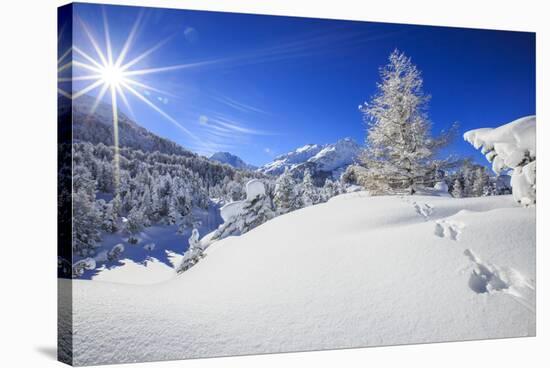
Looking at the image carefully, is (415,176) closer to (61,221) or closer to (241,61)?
(241,61)

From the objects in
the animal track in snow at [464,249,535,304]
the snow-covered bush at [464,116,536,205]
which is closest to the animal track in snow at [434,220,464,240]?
the animal track in snow at [464,249,535,304]

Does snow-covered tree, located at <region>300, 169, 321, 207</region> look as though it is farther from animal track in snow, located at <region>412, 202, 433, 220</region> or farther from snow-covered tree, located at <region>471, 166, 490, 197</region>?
snow-covered tree, located at <region>471, 166, 490, 197</region>

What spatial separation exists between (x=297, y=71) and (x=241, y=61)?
875 mm

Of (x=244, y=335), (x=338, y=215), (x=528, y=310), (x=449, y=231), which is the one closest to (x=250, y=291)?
(x=244, y=335)

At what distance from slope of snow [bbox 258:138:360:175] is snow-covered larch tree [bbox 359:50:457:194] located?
1.28 ft

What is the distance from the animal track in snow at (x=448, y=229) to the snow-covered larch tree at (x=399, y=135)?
71 centimetres

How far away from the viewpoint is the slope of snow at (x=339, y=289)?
22.4 ft

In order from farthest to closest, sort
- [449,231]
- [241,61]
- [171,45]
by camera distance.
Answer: [449,231] → [241,61] → [171,45]

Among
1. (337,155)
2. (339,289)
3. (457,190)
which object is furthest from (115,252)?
(457,190)

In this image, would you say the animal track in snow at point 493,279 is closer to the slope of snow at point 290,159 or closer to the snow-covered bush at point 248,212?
the slope of snow at point 290,159

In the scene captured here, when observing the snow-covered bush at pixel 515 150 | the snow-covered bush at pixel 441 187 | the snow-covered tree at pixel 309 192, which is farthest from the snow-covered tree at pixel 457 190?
the snow-covered tree at pixel 309 192

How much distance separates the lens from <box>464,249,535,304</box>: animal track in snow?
7961mm

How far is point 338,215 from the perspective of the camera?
8055mm

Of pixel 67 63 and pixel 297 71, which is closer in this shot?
pixel 67 63
